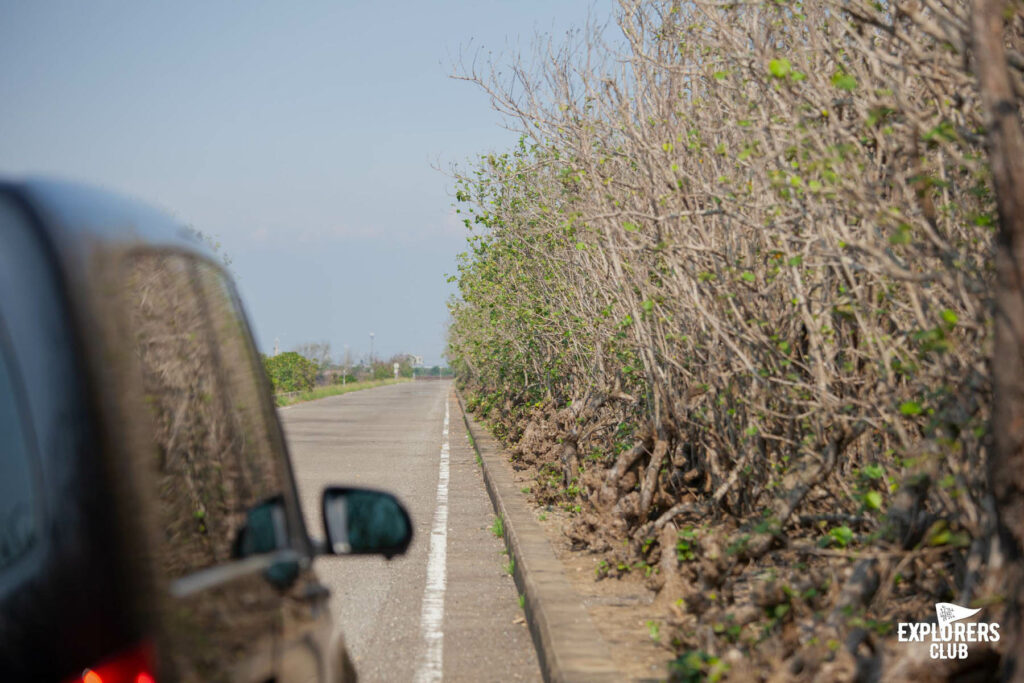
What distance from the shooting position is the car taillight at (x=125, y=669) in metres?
1.54

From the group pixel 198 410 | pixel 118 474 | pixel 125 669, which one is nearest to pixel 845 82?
pixel 198 410

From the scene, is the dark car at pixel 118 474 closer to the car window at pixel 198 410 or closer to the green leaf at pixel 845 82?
the car window at pixel 198 410

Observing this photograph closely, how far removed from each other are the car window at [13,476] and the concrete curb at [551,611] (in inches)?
140

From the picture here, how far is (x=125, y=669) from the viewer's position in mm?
1555

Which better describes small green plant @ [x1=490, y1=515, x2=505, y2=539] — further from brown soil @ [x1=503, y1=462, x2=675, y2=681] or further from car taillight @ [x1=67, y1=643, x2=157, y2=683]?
car taillight @ [x1=67, y1=643, x2=157, y2=683]

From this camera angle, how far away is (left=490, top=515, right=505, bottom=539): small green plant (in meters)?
10.4

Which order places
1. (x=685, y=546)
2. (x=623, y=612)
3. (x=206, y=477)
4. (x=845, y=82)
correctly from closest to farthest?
(x=206, y=477) → (x=845, y=82) → (x=685, y=546) → (x=623, y=612)

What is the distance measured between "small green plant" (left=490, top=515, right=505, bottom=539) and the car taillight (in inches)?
346

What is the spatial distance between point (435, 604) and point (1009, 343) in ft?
17.0

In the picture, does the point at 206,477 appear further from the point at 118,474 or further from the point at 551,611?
the point at 551,611

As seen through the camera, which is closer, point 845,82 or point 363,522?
point 363,522

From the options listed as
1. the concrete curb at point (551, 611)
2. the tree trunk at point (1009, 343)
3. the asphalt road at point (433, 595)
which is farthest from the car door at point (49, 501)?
the concrete curb at point (551, 611)

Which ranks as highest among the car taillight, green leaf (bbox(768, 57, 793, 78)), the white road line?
green leaf (bbox(768, 57, 793, 78))

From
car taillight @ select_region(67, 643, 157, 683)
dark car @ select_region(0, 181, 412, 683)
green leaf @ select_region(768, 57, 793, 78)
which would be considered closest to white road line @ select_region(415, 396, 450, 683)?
green leaf @ select_region(768, 57, 793, 78)
